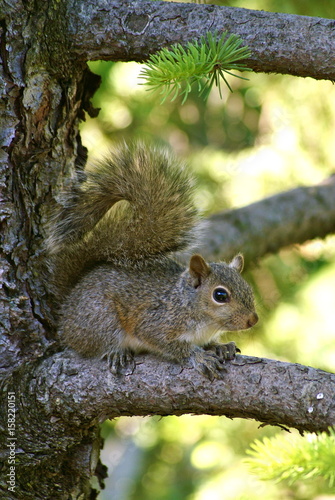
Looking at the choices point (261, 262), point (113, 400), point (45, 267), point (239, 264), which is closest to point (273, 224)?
point (261, 262)

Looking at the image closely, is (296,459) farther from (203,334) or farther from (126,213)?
(126,213)

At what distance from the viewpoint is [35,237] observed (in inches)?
62.2

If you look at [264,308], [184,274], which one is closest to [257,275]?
[264,308]

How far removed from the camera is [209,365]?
137 centimetres

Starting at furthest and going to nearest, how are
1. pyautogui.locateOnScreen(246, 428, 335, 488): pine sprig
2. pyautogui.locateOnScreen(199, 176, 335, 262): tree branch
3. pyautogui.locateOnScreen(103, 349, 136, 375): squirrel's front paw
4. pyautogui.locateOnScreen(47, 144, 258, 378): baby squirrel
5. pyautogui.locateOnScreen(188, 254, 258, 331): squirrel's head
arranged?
pyautogui.locateOnScreen(199, 176, 335, 262): tree branch
pyautogui.locateOnScreen(188, 254, 258, 331): squirrel's head
pyautogui.locateOnScreen(47, 144, 258, 378): baby squirrel
pyautogui.locateOnScreen(103, 349, 136, 375): squirrel's front paw
pyautogui.locateOnScreen(246, 428, 335, 488): pine sprig

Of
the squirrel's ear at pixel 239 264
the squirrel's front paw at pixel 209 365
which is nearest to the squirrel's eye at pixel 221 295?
the squirrel's ear at pixel 239 264

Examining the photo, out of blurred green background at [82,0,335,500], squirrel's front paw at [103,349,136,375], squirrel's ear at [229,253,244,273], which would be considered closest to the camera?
squirrel's front paw at [103,349,136,375]

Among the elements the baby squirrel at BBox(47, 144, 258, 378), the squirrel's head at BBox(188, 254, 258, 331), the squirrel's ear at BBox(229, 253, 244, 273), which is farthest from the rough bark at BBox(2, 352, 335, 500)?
the squirrel's ear at BBox(229, 253, 244, 273)

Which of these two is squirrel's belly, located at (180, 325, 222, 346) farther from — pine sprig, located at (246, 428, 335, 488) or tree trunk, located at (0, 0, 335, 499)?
pine sprig, located at (246, 428, 335, 488)

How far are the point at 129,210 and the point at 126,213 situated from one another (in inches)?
0.5

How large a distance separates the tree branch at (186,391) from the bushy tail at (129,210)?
0.37 m

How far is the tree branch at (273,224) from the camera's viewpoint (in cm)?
220

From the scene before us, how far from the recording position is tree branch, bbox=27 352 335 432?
1.25m

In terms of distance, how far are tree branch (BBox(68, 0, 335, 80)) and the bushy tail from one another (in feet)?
1.08
